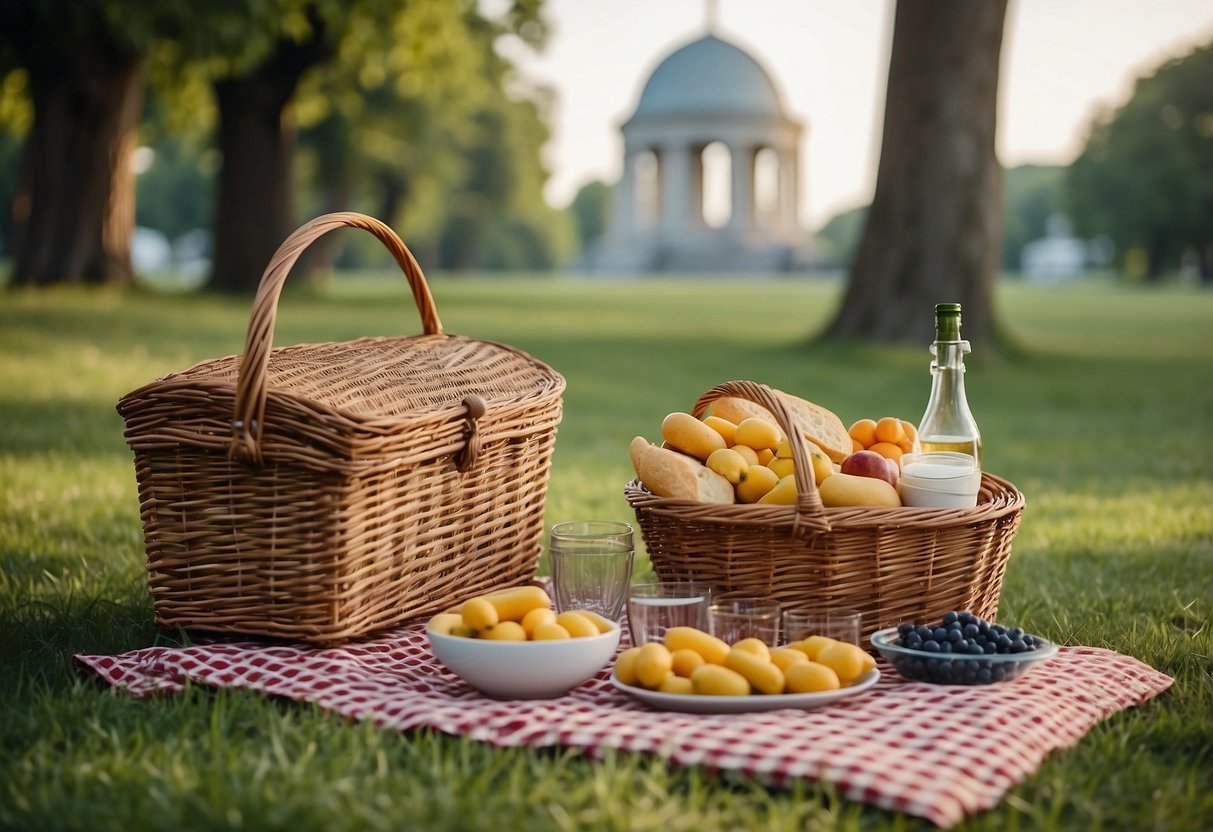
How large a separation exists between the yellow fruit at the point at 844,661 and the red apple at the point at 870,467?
59 centimetres

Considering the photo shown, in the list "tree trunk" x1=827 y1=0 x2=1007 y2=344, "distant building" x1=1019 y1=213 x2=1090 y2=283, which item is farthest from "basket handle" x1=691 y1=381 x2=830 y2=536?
"distant building" x1=1019 y1=213 x2=1090 y2=283

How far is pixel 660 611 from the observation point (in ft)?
8.80

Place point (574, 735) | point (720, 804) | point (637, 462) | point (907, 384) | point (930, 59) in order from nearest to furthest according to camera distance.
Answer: point (720, 804) → point (574, 735) → point (637, 462) → point (907, 384) → point (930, 59)

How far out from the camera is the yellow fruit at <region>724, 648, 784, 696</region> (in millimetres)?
2443

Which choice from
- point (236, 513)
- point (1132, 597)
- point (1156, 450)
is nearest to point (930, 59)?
point (1156, 450)

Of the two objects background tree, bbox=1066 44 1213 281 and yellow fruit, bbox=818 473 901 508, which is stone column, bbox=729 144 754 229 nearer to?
background tree, bbox=1066 44 1213 281

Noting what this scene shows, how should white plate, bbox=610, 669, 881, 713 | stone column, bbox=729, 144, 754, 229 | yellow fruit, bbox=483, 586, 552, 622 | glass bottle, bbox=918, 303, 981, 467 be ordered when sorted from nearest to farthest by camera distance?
white plate, bbox=610, 669, 881, 713
yellow fruit, bbox=483, 586, 552, 622
glass bottle, bbox=918, 303, 981, 467
stone column, bbox=729, 144, 754, 229

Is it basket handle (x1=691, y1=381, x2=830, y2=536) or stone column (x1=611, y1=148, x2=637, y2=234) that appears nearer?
basket handle (x1=691, y1=381, x2=830, y2=536)

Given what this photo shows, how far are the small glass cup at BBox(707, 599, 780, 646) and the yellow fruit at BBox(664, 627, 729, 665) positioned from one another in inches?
3.9

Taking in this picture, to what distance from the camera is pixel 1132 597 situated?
3.66 m

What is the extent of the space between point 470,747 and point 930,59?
407 inches

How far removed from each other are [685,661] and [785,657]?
0.19 m

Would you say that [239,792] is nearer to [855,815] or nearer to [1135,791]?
[855,815]

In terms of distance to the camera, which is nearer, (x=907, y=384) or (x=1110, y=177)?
(x=907, y=384)
